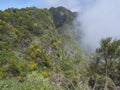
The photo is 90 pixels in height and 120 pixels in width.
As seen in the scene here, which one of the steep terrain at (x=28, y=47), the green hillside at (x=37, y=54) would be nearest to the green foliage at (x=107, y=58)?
the green hillside at (x=37, y=54)

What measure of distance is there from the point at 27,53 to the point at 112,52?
28.5 feet

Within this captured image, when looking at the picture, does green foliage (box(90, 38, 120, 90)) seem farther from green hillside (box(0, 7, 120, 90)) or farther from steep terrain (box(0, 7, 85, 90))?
steep terrain (box(0, 7, 85, 90))

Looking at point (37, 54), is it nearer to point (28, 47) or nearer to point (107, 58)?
point (28, 47)

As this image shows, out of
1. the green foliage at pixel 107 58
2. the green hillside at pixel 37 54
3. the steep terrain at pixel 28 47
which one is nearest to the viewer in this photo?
the green hillside at pixel 37 54

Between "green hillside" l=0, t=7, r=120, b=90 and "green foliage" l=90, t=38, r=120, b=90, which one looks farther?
"green foliage" l=90, t=38, r=120, b=90

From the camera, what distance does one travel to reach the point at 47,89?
30.9ft

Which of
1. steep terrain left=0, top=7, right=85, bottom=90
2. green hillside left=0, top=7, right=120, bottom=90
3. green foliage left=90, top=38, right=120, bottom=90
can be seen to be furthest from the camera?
green foliage left=90, top=38, right=120, bottom=90

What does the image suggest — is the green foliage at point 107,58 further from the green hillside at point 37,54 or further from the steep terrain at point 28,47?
the steep terrain at point 28,47

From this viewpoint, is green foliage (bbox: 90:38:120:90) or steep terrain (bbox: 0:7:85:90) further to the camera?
green foliage (bbox: 90:38:120:90)

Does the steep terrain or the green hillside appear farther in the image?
the steep terrain

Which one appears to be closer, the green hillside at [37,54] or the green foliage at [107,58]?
the green hillside at [37,54]

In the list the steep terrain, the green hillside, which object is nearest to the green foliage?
the green hillside

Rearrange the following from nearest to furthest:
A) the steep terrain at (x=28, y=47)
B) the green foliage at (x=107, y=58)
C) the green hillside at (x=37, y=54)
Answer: the green hillside at (x=37, y=54), the steep terrain at (x=28, y=47), the green foliage at (x=107, y=58)

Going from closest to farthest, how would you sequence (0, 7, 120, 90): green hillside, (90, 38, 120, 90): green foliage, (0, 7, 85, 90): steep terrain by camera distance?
(0, 7, 120, 90): green hillside, (0, 7, 85, 90): steep terrain, (90, 38, 120, 90): green foliage
